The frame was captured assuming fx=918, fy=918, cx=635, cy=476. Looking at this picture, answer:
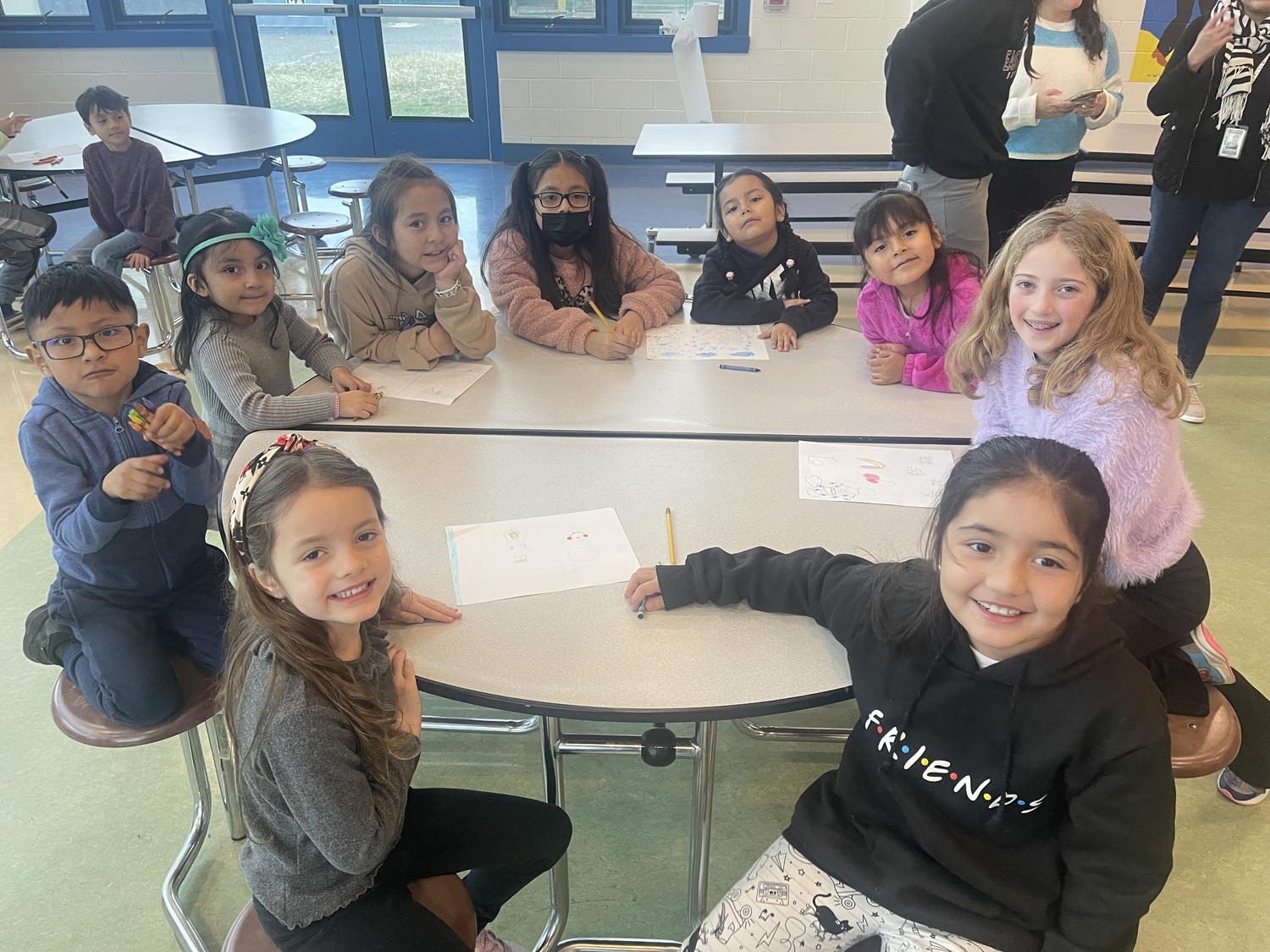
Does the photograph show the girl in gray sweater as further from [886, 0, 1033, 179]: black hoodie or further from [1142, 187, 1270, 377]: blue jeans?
[1142, 187, 1270, 377]: blue jeans

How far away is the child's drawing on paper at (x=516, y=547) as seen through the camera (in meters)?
1.38

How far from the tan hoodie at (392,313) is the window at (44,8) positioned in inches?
246

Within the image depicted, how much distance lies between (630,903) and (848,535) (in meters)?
0.80

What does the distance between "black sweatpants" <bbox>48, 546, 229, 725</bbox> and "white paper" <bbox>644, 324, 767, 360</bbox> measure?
3.52 feet

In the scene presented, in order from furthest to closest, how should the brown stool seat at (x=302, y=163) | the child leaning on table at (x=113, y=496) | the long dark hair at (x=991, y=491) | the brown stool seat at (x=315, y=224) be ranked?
the brown stool seat at (x=302, y=163) → the brown stool seat at (x=315, y=224) → the child leaning on table at (x=113, y=496) → the long dark hair at (x=991, y=491)

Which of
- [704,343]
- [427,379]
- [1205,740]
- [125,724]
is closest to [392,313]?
[427,379]

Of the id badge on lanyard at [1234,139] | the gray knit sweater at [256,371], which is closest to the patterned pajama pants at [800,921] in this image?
the gray knit sweater at [256,371]

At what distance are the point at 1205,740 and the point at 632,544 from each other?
86 cm

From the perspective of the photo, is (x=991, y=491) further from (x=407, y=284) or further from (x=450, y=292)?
(x=407, y=284)

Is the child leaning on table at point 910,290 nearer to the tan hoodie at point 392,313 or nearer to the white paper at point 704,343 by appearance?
the white paper at point 704,343

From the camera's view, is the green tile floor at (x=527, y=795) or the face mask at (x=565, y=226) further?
the face mask at (x=565, y=226)

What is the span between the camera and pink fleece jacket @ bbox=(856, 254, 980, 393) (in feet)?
6.41

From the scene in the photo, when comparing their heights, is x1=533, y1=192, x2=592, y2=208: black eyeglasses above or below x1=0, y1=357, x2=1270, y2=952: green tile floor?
above

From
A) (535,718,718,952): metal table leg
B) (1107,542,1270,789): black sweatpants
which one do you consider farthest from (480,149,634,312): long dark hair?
(1107,542,1270,789): black sweatpants
